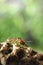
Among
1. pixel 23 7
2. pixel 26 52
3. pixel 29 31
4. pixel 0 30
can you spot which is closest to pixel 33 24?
pixel 29 31

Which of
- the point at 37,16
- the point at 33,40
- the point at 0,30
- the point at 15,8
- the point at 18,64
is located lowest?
the point at 18,64

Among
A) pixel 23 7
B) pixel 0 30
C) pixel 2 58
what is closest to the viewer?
pixel 2 58

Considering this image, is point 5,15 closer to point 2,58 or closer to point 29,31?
point 29,31

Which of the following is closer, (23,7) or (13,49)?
(13,49)

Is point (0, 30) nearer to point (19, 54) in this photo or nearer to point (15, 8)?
point (15, 8)

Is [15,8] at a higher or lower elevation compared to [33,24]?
higher

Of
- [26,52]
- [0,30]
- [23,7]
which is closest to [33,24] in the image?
[23,7]

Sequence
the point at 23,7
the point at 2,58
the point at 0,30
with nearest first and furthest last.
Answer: the point at 2,58, the point at 0,30, the point at 23,7
